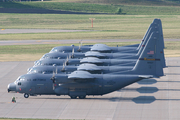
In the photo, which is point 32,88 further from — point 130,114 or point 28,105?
point 130,114

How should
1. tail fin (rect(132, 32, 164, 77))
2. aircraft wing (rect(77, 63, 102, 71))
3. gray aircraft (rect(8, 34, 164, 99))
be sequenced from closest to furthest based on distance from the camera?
gray aircraft (rect(8, 34, 164, 99))
tail fin (rect(132, 32, 164, 77))
aircraft wing (rect(77, 63, 102, 71))

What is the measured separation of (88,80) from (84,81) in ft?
1.81

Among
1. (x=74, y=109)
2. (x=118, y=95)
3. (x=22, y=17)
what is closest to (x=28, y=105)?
(x=74, y=109)

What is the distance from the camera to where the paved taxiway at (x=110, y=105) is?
1449 inches

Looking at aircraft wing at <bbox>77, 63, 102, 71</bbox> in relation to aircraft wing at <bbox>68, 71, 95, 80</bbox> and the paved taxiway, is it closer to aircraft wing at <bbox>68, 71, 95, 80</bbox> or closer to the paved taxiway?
aircraft wing at <bbox>68, 71, 95, 80</bbox>

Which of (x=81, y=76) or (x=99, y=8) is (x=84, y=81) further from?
(x=99, y=8)

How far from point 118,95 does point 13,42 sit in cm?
5465

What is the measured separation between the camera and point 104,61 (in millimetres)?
51781

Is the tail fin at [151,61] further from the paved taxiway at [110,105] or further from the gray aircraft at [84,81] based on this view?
the paved taxiway at [110,105]

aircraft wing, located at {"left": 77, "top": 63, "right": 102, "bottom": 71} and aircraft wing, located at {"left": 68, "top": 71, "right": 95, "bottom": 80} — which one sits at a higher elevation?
aircraft wing, located at {"left": 77, "top": 63, "right": 102, "bottom": 71}

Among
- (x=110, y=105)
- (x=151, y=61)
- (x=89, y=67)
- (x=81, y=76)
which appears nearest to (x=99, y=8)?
(x=89, y=67)

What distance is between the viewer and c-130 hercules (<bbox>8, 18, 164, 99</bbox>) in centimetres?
4225

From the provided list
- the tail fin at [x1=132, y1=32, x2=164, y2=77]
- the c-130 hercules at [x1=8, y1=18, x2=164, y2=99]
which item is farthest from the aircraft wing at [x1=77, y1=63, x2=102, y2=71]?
the tail fin at [x1=132, y1=32, x2=164, y2=77]

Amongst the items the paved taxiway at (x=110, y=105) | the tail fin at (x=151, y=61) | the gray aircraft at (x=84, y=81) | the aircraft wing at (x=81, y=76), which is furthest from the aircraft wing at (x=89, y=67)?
the tail fin at (x=151, y=61)
